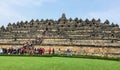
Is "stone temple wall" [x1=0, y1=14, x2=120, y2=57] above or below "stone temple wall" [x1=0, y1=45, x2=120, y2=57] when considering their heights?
above

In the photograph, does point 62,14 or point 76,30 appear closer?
point 76,30

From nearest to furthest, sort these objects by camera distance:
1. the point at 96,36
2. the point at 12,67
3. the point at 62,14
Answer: the point at 12,67, the point at 96,36, the point at 62,14

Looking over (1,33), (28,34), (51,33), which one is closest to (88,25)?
(51,33)

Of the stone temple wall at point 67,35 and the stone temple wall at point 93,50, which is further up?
the stone temple wall at point 67,35

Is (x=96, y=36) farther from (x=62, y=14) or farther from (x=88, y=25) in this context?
(x=62, y=14)

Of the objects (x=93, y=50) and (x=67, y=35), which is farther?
(x=67, y=35)

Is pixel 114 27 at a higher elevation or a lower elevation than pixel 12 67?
higher

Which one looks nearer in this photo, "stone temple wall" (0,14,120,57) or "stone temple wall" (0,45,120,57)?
"stone temple wall" (0,45,120,57)

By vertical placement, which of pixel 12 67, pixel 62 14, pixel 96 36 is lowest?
pixel 12 67

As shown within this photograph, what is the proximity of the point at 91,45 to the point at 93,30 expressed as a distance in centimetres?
726

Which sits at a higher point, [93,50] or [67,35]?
[67,35]

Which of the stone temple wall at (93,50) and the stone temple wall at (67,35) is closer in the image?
the stone temple wall at (93,50)

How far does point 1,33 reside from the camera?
5912 cm

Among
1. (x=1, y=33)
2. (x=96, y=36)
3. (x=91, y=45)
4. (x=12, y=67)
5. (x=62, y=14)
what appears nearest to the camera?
(x=12, y=67)
